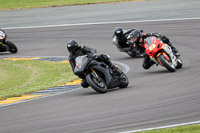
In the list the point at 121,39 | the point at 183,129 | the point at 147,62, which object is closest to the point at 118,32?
the point at 121,39

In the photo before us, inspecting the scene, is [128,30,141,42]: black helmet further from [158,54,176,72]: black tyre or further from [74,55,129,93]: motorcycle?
[74,55,129,93]: motorcycle

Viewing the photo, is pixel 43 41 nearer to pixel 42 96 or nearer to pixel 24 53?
pixel 24 53

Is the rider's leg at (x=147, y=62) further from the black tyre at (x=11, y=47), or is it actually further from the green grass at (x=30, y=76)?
the black tyre at (x=11, y=47)

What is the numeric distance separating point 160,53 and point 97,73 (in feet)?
8.75

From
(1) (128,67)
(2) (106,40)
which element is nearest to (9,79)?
(1) (128,67)

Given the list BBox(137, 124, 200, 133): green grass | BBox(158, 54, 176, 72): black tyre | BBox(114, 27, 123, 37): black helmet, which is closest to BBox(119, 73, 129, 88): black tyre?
BBox(158, 54, 176, 72): black tyre

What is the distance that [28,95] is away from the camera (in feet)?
44.2

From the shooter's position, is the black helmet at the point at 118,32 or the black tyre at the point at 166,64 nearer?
the black tyre at the point at 166,64

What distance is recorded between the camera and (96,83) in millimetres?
11844

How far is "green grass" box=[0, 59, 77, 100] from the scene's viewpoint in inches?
595

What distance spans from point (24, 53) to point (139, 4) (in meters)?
11.5

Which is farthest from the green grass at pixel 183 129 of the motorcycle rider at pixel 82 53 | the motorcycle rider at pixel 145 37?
the motorcycle rider at pixel 145 37

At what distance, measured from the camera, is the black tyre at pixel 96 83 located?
38.3 ft

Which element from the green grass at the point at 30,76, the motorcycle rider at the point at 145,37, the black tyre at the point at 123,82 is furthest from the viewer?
the green grass at the point at 30,76
